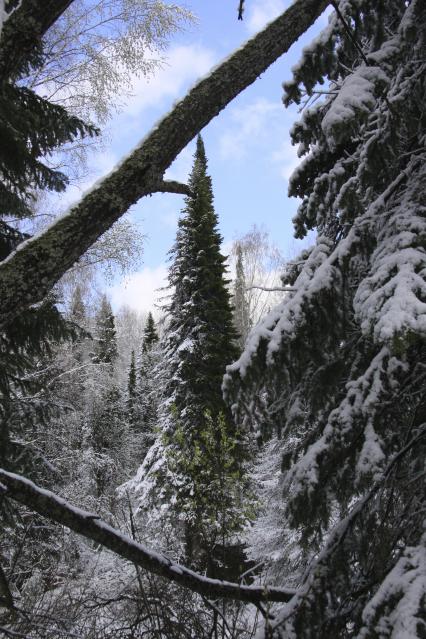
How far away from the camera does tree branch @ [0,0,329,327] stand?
76.6 inches

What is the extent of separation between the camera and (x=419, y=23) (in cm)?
272

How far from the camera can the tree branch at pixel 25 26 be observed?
78.0 inches

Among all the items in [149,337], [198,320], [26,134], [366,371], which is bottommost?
[366,371]

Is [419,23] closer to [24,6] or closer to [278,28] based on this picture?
[278,28]

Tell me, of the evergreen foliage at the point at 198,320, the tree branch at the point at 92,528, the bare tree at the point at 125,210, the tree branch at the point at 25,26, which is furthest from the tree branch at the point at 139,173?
the evergreen foliage at the point at 198,320

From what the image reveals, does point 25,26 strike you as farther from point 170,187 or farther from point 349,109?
point 349,109

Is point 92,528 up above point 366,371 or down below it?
below

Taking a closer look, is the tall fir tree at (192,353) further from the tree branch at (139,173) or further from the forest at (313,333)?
the tree branch at (139,173)

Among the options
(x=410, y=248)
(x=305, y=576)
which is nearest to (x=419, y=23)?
(x=410, y=248)

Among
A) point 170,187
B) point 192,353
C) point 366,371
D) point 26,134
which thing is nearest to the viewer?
point 170,187

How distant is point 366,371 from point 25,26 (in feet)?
7.68

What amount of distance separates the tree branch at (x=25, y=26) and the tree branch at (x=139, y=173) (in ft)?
2.03

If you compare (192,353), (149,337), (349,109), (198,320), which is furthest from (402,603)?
(149,337)

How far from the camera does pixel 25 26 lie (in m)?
2.00
